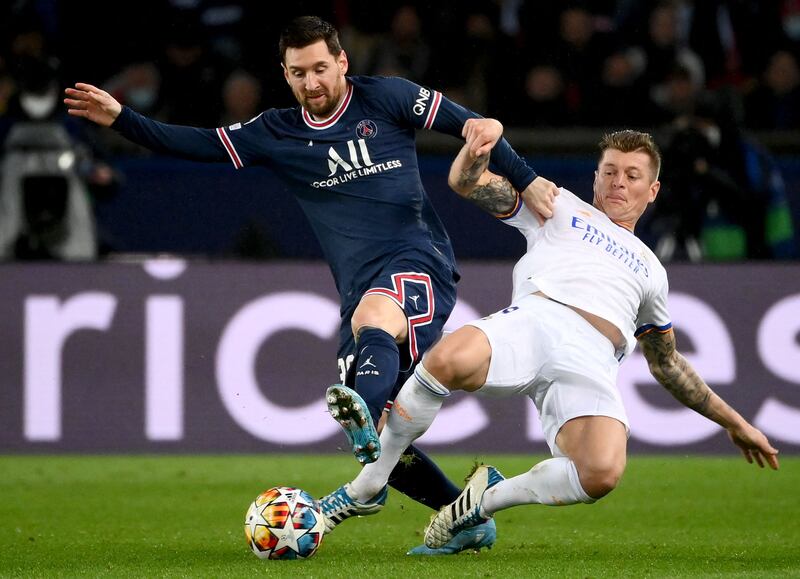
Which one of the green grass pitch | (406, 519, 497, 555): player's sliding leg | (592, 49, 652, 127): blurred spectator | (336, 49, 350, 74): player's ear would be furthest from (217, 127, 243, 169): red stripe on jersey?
(592, 49, 652, 127): blurred spectator

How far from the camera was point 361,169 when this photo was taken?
6.15 metres

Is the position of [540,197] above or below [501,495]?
above

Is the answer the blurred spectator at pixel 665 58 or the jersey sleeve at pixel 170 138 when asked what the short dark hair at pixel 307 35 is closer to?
the jersey sleeve at pixel 170 138

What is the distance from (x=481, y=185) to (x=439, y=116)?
339 millimetres

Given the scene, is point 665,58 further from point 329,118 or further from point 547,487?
point 547,487

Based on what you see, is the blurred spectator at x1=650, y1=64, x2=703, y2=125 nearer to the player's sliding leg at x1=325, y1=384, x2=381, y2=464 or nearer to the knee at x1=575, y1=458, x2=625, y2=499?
the knee at x1=575, y1=458, x2=625, y2=499

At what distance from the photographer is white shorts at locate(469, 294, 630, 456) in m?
5.65

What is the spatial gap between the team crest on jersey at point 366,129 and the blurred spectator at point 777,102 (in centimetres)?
681

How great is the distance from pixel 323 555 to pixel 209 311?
4.02 metres

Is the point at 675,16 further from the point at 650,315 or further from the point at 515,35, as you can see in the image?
the point at 650,315

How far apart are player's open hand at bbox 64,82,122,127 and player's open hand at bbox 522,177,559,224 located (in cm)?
167

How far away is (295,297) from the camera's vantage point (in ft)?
32.1

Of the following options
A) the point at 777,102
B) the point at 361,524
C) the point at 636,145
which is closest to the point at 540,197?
the point at 636,145

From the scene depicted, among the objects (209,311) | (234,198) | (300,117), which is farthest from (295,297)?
(300,117)
